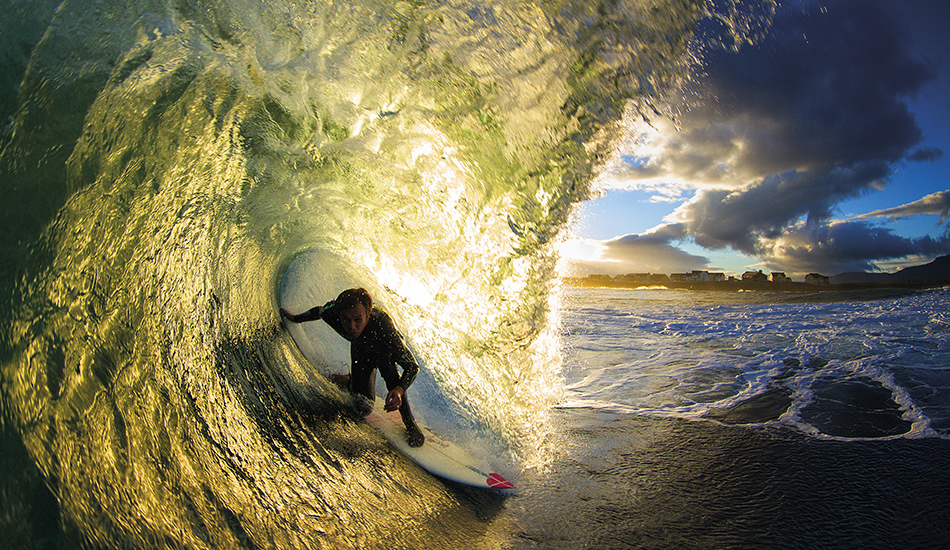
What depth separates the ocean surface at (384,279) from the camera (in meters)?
1.53

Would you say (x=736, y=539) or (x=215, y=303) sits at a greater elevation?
(x=215, y=303)

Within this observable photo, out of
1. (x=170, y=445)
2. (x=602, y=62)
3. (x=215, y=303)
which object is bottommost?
(x=170, y=445)

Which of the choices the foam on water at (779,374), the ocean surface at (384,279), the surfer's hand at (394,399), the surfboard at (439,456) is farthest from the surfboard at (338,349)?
the foam on water at (779,374)

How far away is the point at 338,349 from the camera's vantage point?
553 cm

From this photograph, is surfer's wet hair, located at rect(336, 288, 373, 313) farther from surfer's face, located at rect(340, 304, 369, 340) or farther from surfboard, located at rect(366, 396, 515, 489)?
surfboard, located at rect(366, 396, 515, 489)

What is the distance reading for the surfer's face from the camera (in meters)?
3.34

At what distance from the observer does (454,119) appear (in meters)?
3.07

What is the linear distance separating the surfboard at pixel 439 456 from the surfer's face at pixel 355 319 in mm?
857

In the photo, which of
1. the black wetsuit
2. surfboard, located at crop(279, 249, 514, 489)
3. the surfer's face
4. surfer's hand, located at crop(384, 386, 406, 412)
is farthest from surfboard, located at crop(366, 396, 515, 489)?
the surfer's face

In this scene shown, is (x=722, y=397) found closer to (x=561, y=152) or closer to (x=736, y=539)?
(x=736, y=539)

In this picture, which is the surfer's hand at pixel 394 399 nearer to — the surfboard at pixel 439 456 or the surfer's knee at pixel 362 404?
the surfboard at pixel 439 456

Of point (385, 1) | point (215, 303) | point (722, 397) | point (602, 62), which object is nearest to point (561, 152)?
point (602, 62)

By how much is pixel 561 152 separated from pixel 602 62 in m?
0.67

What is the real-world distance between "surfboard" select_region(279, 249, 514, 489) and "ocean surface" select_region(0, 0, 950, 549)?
0.15m
